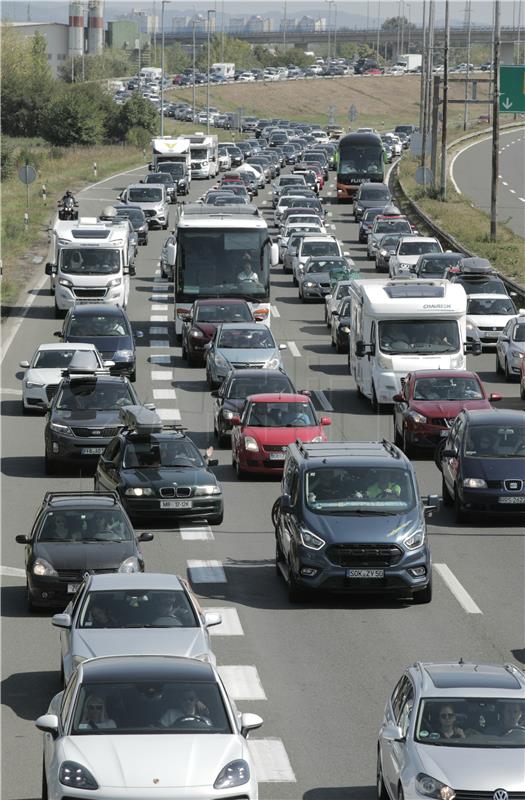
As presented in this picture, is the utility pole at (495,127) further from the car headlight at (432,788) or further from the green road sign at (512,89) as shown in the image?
the car headlight at (432,788)

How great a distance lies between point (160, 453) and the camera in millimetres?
27453

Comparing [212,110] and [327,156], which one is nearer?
[327,156]

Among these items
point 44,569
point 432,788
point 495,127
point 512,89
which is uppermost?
point 512,89

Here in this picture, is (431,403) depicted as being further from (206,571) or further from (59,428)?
(206,571)

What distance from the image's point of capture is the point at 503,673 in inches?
534

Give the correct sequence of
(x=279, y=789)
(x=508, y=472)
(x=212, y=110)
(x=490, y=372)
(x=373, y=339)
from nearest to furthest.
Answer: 1. (x=279, y=789)
2. (x=508, y=472)
3. (x=373, y=339)
4. (x=490, y=372)
5. (x=212, y=110)

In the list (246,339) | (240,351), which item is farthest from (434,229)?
(240,351)

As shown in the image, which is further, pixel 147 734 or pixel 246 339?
pixel 246 339

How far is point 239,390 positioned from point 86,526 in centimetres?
1323

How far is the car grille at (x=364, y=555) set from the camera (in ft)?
70.2

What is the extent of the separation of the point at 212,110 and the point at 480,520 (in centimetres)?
15826

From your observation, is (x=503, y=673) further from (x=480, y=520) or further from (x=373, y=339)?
(x=373, y=339)

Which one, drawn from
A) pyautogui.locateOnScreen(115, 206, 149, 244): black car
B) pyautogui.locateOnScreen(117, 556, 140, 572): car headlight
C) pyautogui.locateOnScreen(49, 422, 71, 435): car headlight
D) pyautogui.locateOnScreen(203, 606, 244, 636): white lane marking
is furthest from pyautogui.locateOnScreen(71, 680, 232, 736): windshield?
pyautogui.locateOnScreen(115, 206, 149, 244): black car

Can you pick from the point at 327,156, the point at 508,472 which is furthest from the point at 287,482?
the point at 327,156
